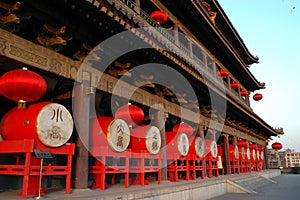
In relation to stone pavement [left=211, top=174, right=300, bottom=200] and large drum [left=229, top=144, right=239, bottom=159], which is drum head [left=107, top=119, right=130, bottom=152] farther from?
large drum [left=229, top=144, right=239, bottom=159]

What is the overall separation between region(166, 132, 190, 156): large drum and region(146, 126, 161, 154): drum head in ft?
3.91

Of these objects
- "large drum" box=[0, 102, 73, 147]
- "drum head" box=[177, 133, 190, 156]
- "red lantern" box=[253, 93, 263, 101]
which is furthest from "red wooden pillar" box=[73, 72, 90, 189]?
"red lantern" box=[253, 93, 263, 101]

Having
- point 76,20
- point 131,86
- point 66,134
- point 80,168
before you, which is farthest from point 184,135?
point 76,20

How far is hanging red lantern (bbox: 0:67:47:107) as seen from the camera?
3.90 metres

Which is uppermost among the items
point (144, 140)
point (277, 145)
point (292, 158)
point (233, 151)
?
point (277, 145)

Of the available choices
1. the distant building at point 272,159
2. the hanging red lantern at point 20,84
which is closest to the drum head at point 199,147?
the hanging red lantern at point 20,84

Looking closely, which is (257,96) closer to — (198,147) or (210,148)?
(210,148)

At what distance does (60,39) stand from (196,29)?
834 cm

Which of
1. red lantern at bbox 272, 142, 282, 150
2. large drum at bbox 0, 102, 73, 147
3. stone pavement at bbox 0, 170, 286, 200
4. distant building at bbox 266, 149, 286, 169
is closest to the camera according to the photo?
large drum at bbox 0, 102, 73, 147

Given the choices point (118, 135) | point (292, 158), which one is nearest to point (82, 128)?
point (118, 135)

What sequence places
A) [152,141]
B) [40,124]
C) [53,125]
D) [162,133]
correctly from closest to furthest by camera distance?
1. [40,124]
2. [53,125]
3. [152,141]
4. [162,133]

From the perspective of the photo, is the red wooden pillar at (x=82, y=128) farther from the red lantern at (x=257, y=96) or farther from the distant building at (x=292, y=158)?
the distant building at (x=292, y=158)

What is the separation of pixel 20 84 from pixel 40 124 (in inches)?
27.1

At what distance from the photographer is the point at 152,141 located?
22.4 ft
